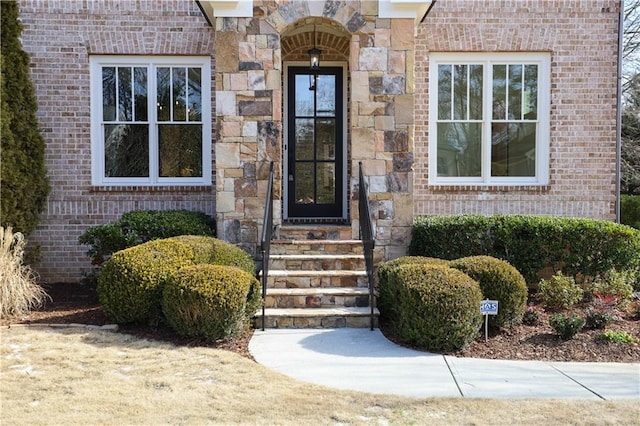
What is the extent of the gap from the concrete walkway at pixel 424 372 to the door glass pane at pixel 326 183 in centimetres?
362

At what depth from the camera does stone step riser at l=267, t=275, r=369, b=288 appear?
6.38 metres

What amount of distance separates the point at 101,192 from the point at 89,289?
5.08 ft

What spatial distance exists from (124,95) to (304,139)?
302 cm

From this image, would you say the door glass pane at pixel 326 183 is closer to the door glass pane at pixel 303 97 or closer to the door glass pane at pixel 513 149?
the door glass pane at pixel 303 97

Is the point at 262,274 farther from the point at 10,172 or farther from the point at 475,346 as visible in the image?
the point at 10,172

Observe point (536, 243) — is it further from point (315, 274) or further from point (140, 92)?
point (140, 92)

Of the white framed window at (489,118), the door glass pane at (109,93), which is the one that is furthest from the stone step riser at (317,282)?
the door glass pane at (109,93)

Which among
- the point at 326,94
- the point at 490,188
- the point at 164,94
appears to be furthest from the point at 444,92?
the point at 164,94

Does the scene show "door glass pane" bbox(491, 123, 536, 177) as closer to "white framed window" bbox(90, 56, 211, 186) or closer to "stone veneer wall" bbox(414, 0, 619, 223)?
"stone veneer wall" bbox(414, 0, 619, 223)

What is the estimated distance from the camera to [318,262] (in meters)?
6.65

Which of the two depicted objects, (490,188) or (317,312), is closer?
(317,312)

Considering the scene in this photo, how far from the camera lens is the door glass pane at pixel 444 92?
830 centimetres

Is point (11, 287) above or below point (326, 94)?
below

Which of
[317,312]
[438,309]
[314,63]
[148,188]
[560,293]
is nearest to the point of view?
[438,309]
